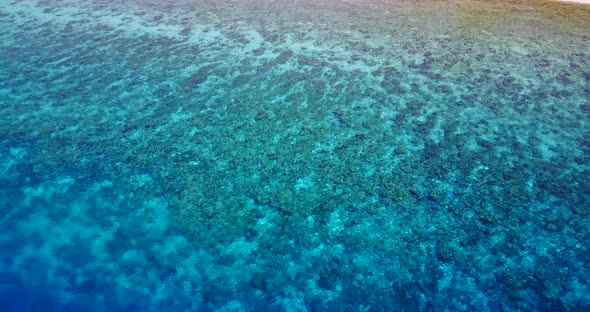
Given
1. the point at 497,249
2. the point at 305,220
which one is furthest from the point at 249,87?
the point at 497,249

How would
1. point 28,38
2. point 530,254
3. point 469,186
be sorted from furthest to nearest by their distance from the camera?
1. point 28,38
2. point 469,186
3. point 530,254

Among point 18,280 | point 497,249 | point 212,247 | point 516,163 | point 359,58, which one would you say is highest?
point 359,58

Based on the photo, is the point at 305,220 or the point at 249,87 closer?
the point at 305,220

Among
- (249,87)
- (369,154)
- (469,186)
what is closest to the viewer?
(469,186)

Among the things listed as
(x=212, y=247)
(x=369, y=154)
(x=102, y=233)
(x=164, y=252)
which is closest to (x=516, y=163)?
(x=369, y=154)

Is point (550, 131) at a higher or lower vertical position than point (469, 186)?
higher

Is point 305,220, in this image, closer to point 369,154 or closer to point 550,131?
point 369,154

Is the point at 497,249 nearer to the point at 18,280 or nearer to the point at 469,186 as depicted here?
the point at 469,186
